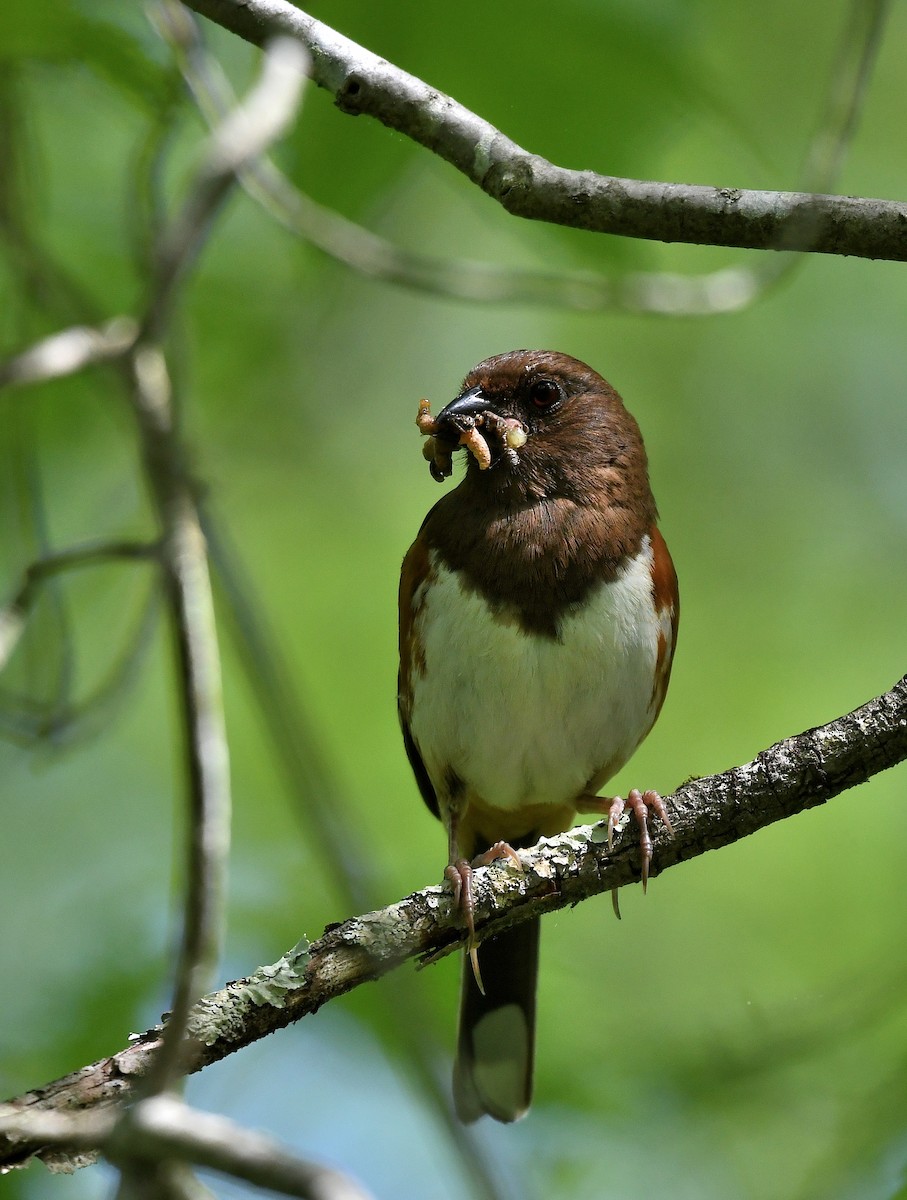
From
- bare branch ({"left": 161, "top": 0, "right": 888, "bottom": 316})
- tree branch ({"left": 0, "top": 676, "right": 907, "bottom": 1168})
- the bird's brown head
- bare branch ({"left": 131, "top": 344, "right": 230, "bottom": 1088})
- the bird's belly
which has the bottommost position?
bare branch ({"left": 131, "top": 344, "right": 230, "bottom": 1088})

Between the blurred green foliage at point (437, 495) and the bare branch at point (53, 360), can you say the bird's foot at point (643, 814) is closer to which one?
the blurred green foliage at point (437, 495)

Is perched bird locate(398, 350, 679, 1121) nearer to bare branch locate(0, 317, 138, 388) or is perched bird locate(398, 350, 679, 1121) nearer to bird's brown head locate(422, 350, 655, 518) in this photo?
bird's brown head locate(422, 350, 655, 518)

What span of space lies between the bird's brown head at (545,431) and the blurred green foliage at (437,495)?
30.6 inches

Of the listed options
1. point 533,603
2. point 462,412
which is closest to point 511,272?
point 462,412

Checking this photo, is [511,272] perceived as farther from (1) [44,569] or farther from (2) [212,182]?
(2) [212,182]

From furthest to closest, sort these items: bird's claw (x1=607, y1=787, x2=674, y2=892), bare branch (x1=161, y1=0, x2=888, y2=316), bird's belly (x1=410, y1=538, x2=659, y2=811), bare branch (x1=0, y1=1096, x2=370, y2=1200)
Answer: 1. bird's belly (x1=410, y1=538, x2=659, y2=811)
2. bare branch (x1=161, y1=0, x2=888, y2=316)
3. bird's claw (x1=607, y1=787, x2=674, y2=892)
4. bare branch (x1=0, y1=1096, x2=370, y2=1200)

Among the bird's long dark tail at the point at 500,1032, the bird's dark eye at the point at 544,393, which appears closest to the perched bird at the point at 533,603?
the bird's dark eye at the point at 544,393

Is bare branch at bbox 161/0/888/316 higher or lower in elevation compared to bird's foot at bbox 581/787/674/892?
higher

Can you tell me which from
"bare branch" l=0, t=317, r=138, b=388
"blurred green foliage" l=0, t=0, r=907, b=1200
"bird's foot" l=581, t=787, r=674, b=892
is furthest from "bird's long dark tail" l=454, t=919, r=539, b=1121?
"bare branch" l=0, t=317, r=138, b=388

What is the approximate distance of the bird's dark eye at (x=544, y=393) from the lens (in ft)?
12.8

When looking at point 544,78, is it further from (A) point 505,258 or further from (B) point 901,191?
(B) point 901,191

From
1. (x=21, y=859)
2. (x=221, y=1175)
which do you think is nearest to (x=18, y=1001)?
(x=21, y=859)

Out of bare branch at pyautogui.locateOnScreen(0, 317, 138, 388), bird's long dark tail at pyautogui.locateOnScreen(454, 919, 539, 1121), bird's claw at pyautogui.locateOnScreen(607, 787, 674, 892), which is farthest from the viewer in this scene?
bird's long dark tail at pyautogui.locateOnScreen(454, 919, 539, 1121)

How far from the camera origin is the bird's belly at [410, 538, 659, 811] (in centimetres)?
354
